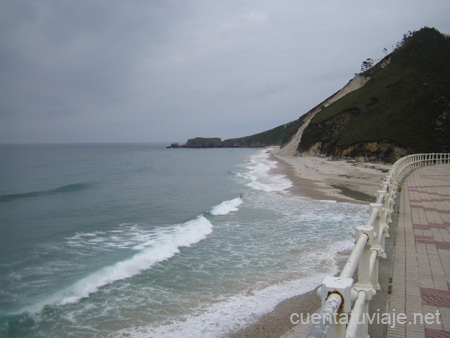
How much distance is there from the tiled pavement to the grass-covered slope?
1627 inches

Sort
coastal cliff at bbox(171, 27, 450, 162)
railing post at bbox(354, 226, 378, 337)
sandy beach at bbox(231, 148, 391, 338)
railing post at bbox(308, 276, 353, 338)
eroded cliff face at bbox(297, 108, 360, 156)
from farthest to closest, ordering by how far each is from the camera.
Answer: eroded cliff face at bbox(297, 108, 360, 156) → coastal cliff at bbox(171, 27, 450, 162) → sandy beach at bbox(231, 148, 391, 338) → railing post at bbox(354, 226, 378, 337) → railing post at bbox(308, 276, 353, 338)

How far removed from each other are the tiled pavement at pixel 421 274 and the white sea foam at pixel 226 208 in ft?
32.2

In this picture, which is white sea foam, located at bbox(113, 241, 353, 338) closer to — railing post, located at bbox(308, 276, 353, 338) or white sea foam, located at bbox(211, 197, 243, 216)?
railing post, located at bbox(308, 276, 353, 338)

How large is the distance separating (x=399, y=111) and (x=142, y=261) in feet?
173

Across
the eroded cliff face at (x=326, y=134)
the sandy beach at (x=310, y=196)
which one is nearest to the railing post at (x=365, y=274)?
the sandy beach at (x=310, y=196)

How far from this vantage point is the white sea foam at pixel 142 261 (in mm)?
8484

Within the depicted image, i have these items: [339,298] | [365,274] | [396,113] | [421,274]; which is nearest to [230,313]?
[421,274]

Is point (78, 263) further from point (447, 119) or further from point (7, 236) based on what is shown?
point (447, 119)

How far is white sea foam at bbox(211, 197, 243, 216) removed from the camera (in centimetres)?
1808

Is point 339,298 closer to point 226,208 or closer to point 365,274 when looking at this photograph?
point 365,274

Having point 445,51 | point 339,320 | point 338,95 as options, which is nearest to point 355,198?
point 339,320

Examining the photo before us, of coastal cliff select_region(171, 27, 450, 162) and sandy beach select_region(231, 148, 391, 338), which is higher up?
coastal cliff select_region(171, 27, 450, 162)

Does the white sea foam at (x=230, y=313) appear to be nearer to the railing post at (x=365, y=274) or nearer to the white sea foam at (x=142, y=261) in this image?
the white sea foam at (x=142, y=261)

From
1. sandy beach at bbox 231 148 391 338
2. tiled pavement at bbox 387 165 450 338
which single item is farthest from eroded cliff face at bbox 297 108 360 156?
tiled pavement at bbox 387 165 450 338
